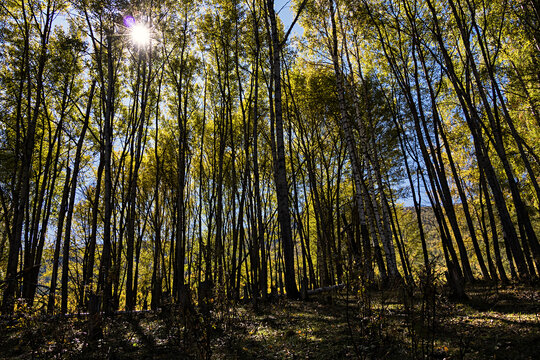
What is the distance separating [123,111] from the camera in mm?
10555

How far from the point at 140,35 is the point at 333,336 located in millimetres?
9083

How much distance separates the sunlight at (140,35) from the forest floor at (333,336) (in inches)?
293

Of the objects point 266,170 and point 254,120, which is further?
point 266,170

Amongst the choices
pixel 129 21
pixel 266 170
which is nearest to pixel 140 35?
pixel 129 21

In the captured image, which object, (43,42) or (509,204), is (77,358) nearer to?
(43,42)

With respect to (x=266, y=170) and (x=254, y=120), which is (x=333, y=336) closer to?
(x=254, y=120)

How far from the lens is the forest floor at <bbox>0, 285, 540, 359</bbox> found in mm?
2727

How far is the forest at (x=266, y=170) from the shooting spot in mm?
3635

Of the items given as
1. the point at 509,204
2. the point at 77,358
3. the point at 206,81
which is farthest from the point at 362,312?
the point at 509,204

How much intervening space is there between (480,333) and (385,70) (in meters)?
10.1

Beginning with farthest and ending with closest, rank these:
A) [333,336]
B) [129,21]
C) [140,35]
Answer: [140,35] → [129,21] → [333,336]

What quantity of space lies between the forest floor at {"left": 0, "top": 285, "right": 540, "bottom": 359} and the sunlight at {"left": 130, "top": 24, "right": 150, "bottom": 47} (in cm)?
745

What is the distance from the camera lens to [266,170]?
14.1 metres

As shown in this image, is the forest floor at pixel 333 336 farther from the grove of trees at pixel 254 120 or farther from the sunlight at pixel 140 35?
the sunlight at pixel 140 35
